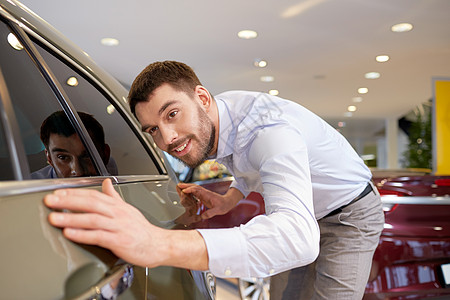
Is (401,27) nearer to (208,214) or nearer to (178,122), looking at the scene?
(208,214)

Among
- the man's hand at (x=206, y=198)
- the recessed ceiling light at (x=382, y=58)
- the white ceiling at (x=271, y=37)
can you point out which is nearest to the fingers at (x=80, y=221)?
the man's hand at (x=206, y=198)

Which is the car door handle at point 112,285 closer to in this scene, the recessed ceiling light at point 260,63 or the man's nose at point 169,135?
the man's nose at point 169,135

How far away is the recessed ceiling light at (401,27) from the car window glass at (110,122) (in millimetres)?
5688

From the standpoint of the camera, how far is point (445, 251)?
2.16 meters

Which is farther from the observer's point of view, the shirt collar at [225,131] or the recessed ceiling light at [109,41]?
the recessed ceiling light at [109,41]

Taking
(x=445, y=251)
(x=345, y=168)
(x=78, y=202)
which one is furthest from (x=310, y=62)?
(x=78, y=202)

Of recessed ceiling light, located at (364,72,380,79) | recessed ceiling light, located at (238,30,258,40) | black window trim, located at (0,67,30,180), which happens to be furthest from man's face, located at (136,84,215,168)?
recessed ceiling light, located at (364,72,380,79)

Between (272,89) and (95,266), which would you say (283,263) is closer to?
(95,266)

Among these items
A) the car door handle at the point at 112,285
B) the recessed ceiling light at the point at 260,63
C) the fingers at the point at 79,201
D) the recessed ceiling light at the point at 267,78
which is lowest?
the car door handle at the point at 112,285

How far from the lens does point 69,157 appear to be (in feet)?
3.14

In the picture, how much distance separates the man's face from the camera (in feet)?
4.12

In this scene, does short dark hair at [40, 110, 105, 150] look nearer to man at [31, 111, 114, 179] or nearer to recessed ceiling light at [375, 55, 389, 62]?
man at [31, 111, 114, 179]

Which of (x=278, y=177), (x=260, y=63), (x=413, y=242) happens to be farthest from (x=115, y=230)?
(x=260, y=63)

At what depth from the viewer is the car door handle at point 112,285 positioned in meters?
0.58
